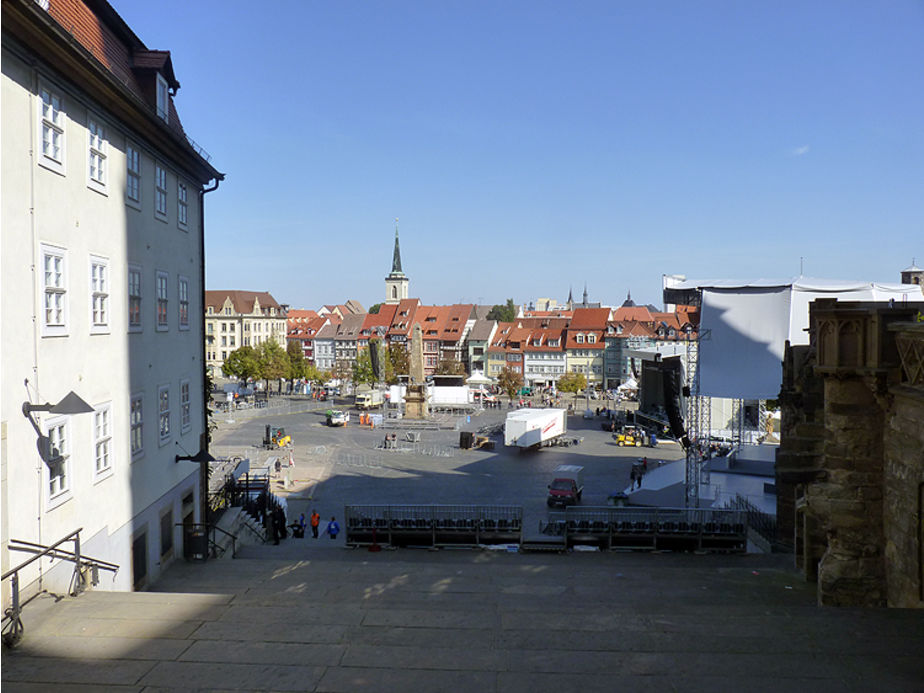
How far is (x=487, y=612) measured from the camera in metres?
8.53

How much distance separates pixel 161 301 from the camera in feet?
49.3

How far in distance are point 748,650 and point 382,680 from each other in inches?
133

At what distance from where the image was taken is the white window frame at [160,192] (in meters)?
14.7

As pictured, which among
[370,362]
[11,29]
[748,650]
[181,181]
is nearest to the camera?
[748,650]

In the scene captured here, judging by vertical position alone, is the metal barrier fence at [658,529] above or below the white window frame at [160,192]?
below

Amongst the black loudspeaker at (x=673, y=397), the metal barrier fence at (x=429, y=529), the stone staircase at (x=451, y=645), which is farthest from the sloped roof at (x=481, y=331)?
the stone staircase at (x=451, y=645)

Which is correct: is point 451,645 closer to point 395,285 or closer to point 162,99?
point 162,99

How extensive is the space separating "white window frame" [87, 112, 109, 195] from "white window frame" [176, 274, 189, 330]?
4.30 metres

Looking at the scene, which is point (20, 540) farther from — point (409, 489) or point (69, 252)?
point (409, 489)

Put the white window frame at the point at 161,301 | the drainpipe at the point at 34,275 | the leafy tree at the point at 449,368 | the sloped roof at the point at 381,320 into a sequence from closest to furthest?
1. the drainpipe at the point at 34,275
2. the white window frame at the point at 161,301
3. the leafy tree at the point at 449,368
4. the sloped roof at the point at 381,320

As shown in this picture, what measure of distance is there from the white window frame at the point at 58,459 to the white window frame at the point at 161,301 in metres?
4.48

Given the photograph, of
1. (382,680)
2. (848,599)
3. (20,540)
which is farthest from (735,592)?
(20,540)

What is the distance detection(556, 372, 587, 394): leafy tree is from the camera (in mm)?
78125

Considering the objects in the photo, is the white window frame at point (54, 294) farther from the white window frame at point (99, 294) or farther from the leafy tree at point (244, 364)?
the leafy tree at point (244, 364)
